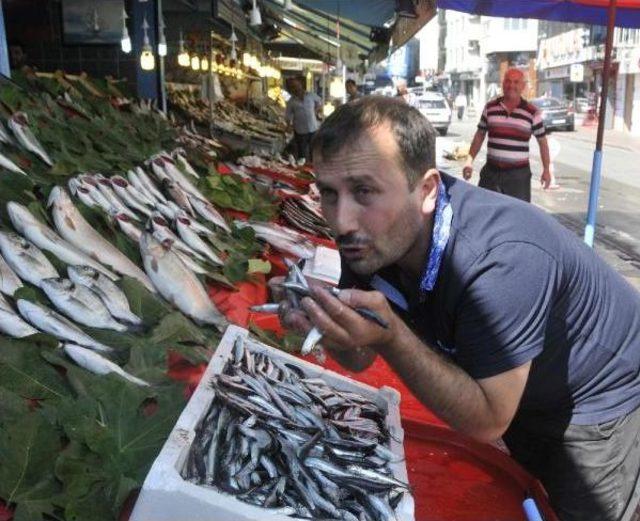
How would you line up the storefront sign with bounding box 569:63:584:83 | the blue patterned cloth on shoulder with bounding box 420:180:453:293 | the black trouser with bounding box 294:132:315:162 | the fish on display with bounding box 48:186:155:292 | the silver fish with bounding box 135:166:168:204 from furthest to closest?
the storefront sign with bounding box 569:63:584:83, the black trouser with bounding box 294:132:315:162, the silver fish with bounding box 135:166:168:204, the fish on display with bounding box 48:186:155:292, the blue patterned cloth on shoulder with bounding box 420:180:453:293

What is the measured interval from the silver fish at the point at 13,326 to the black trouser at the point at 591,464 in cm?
163

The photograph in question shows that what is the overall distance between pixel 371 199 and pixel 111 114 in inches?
200

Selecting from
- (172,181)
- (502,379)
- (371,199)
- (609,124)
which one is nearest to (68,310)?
(371,199)

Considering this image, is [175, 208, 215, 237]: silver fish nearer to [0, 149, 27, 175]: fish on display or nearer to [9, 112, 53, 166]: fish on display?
[9, 112, 53, 166]: fish on display

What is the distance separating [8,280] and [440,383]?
170 centimetres

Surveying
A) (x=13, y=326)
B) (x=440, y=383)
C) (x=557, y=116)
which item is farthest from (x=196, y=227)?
(x=557, y=116)

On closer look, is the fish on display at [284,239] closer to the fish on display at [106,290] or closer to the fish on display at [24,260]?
the fish on display at [106,290]

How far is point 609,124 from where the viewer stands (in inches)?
1506

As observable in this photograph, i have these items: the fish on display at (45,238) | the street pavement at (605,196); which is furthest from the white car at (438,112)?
the fish on display at (45,238)

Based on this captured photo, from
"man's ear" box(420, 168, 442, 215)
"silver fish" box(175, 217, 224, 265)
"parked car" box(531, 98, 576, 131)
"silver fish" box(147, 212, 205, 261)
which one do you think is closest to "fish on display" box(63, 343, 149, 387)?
"man's ear" box(420, 168, 442, 215)

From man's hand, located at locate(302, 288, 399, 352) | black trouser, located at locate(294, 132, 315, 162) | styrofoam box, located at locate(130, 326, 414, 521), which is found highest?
man's hand, located at locate(302, 288, 399, 352)

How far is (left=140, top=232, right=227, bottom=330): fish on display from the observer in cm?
306

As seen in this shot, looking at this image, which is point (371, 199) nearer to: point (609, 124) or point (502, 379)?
point (502, 379)

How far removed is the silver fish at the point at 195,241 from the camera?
12.5 feet
